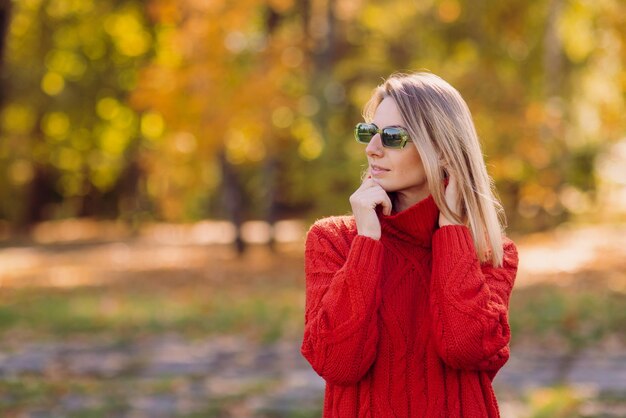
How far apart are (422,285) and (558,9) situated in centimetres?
1572

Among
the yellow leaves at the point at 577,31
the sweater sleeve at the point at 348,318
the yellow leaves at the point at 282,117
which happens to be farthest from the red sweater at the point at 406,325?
the yellow leaves at the point at 577,31

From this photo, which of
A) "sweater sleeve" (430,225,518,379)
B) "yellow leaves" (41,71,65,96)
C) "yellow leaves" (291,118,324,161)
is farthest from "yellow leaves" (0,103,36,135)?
"sweater sleeve" (430,225,518,379)

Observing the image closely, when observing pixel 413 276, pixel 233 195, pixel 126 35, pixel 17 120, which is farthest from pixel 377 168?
pixel 17 120

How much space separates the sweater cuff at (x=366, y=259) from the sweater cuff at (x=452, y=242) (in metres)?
0.17

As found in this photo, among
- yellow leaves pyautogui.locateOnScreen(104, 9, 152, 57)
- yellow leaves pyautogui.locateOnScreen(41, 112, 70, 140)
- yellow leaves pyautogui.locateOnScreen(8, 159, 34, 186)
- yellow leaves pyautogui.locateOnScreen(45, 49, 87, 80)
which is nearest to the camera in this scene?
yellow leaves pyautogui.locateOnScreen(104, 9, 152, 57)

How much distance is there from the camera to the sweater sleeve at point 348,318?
2.43 metres

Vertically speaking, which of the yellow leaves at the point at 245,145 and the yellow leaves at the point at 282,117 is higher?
the yellow leaves at the point at 282,117

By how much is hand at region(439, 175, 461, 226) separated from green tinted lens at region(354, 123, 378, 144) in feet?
0.79

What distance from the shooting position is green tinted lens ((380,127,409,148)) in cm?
255

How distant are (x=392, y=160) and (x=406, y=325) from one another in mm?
443

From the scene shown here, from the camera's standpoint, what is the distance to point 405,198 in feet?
8.77

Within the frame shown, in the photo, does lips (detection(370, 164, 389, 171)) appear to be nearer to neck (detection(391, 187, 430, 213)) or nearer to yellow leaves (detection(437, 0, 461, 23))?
neck (detection(391, 187, 430, 213))

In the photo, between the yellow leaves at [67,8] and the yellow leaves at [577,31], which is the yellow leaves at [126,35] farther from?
the yellow leaves at [577,31]

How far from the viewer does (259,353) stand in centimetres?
884
